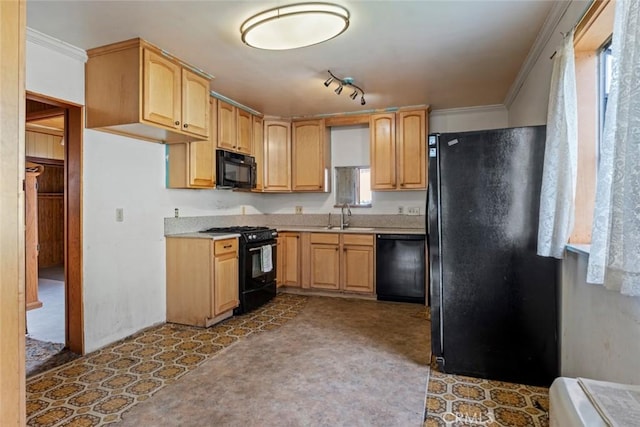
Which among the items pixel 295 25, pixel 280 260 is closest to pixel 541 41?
pixel 295 25

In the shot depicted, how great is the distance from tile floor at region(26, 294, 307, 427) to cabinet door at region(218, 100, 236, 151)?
199 cm

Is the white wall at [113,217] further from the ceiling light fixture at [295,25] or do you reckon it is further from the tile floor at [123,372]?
the ceiling light fixture at [295,25]

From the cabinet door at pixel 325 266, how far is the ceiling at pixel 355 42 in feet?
6.20

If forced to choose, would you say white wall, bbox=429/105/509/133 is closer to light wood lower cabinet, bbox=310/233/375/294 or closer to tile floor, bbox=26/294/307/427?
light wood lower cabinet, bbox=310/233/375/294

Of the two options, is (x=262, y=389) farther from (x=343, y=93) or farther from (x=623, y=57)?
(x=343, y=93)

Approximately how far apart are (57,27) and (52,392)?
2.43 m

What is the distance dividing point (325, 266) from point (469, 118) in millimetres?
2692

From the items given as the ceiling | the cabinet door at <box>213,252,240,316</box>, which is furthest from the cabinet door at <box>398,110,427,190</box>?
the cabinet door at <box>213,252,240,316</box>

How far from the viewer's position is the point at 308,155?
5066mm

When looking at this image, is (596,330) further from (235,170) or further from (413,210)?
(235,170)

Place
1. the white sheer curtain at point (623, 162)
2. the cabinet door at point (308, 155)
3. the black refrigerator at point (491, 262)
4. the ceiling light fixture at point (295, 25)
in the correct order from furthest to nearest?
1. the cabinet door at point (308, 155)
2. the black refrigerator at point (491, 262)
3. the ceiling light fixture at point (295, 25)
4. the white sheer curtain at point (623, 162)

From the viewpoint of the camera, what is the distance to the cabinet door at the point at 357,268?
4469 millimetres

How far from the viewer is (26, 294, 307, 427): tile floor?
2.06m

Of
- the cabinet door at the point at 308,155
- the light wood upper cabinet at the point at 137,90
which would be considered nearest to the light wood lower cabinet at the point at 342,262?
the cabinet door at the point at 308,155
